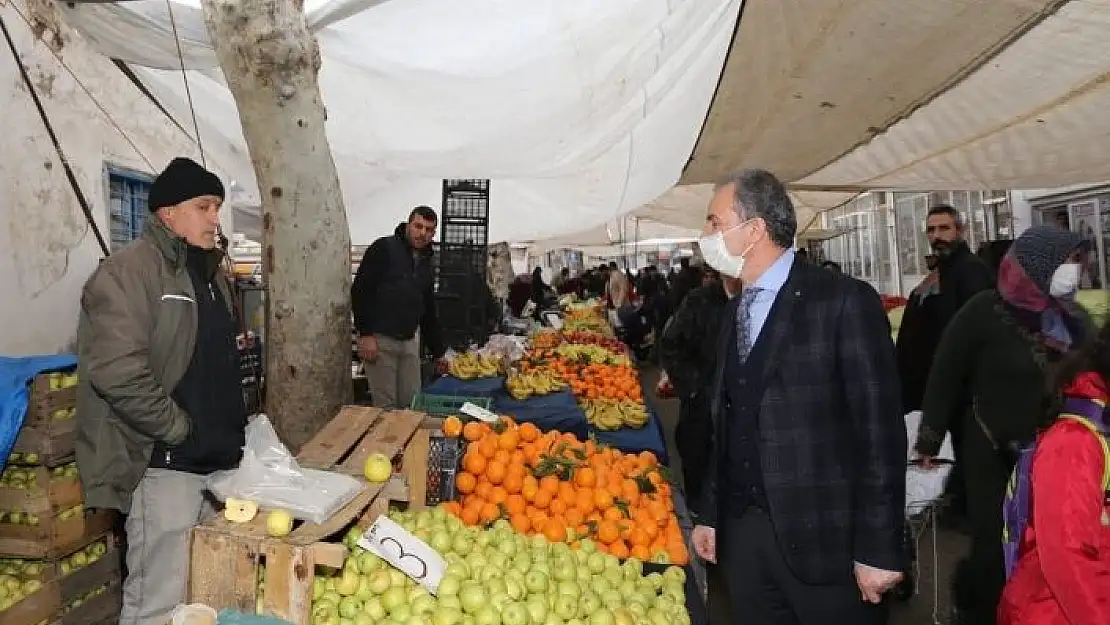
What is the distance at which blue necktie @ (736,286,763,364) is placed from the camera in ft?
7.64

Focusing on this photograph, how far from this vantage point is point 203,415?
2.86m

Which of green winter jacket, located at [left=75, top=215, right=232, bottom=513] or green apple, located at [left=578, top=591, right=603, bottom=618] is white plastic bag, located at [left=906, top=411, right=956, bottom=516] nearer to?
Result: green apple, located at [left=578, top=591, right=603, bottom=618]

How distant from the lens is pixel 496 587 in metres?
2.21

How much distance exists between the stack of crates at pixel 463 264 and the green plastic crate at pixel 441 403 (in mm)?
4374

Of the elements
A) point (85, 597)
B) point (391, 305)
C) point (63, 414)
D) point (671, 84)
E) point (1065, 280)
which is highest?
point (671, 84)

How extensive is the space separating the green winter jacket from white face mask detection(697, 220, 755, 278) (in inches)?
76.5

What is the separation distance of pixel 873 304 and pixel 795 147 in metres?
5.22

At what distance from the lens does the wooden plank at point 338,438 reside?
2896mm

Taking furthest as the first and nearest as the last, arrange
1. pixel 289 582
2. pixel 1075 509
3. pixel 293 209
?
pixel 293 209 → pixel 289 582 → pixel 1075 509

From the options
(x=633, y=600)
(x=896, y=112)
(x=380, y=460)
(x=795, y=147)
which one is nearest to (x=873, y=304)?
(x=633, y=600)

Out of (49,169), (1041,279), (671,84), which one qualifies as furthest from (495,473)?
(49,169)

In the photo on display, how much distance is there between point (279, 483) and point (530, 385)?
11.3 feet

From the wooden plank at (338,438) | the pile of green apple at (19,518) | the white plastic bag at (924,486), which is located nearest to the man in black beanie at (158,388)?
the wooden plank at (338,438)

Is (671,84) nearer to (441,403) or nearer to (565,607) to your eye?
(441,403)
